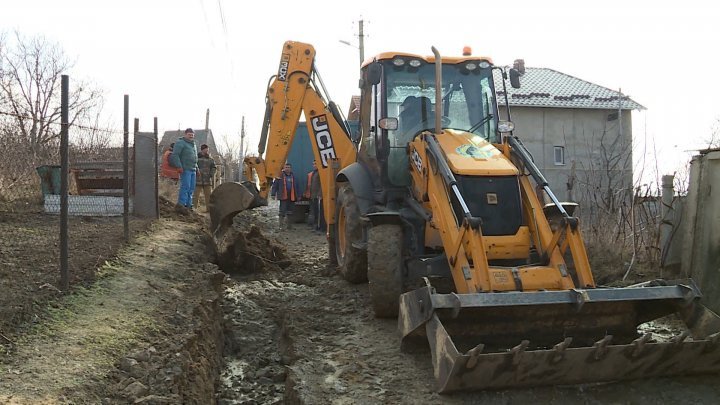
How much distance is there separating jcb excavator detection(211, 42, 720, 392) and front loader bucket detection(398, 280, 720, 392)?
0.03ft

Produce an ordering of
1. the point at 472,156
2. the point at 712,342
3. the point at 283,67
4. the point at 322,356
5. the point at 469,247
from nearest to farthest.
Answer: the point at 712,342 → the point at 469,247 → the point at 322,356 → the point at 472,156 → the point at 283,67

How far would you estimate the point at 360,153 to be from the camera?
8078 mm

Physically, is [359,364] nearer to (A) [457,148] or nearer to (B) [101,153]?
(A) [457,148]

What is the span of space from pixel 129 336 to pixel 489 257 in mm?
3103

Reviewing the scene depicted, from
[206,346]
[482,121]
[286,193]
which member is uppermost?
[482,121]

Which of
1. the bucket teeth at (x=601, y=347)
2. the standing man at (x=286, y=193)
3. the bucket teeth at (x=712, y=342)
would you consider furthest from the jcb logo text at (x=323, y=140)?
the standing man at (x=286, y=193)

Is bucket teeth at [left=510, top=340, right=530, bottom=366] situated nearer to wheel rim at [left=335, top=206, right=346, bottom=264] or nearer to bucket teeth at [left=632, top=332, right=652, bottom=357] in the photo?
bucket teeth at [left=632, top=332, right=652, bottom=357]

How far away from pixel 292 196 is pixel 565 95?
14691 millimetres

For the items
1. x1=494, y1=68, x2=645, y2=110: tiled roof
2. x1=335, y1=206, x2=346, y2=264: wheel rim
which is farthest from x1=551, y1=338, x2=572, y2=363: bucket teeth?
x1=494, y1=68, x2=645, y2=110: tiled roof

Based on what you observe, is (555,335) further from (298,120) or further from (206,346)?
(298,120)

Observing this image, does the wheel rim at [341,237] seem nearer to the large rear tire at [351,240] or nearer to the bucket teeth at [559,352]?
the large rear tire at [351,240]

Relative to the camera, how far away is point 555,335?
195 inches

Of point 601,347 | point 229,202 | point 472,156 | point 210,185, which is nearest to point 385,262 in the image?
point 472,156

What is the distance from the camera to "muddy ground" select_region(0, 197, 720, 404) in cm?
432
